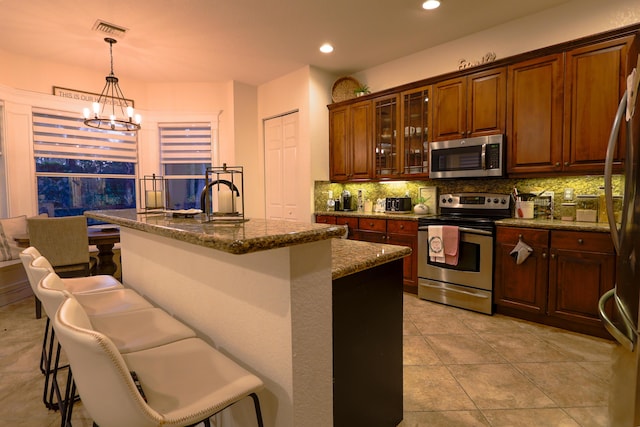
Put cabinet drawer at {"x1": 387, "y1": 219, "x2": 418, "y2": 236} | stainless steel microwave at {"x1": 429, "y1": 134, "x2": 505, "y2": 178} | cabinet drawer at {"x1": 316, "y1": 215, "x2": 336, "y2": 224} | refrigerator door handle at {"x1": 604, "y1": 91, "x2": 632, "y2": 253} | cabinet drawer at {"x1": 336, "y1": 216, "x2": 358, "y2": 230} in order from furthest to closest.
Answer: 1. cabinet drawer at {"x1": 316, "y1": 215, "x2": 336, "y2": 224}
2. cabinet drawer at {"x1": 336, "y1": 216, "x2": 358, "y2": 230}
3. cabinet drawer at {"x1": 387, "y1": 219, "x2": 418, "y2": 236}
4. stainless steel microwave at {"x1": 429, "y1": 134, "x2": 505, "y2": 178}
5. refrigerator door handle at {"x1": 604, "y1": 91, "x2": 632, "y2": 253}

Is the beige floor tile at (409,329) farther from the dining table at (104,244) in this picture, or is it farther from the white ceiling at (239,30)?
the dining table at (104,244)

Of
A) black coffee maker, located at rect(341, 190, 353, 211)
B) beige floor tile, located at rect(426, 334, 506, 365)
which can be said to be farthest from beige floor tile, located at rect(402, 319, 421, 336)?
black coffee maker, located at rect(341, 190, 353, 211)

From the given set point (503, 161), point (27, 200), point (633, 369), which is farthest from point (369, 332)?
point (27, 200)

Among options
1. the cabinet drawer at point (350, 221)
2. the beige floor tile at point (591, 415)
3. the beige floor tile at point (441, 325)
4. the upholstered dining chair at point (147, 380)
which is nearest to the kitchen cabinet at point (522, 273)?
the beige floor tile at point (441, 325)

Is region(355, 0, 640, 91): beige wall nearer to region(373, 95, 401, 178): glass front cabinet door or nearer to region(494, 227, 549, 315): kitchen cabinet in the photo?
region(373, 95, 401, 178): glass front cabinet door

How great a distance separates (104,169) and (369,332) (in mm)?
5124

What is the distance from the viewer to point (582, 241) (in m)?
2.74

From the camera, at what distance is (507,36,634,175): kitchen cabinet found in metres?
2.80

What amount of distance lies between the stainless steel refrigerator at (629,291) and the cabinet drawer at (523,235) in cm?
144

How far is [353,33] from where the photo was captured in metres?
3.80

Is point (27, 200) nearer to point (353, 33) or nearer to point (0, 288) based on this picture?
point (0, 288)

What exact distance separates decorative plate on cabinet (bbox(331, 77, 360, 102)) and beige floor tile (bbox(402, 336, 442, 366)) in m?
3.44

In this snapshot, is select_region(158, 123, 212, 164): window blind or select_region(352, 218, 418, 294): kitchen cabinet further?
select_region(158, 123, 212, 164): window blind

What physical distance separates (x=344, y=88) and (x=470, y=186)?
7.44 ft
